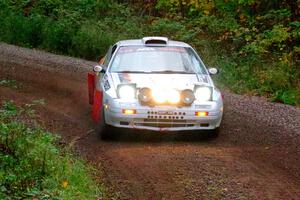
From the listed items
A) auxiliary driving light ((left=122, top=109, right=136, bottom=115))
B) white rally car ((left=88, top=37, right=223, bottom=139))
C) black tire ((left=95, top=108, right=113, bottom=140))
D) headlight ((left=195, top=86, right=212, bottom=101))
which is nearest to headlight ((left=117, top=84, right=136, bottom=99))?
white rally car ((left=88, top=37, right=223, bottom=139))

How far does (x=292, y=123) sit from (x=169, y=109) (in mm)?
3524

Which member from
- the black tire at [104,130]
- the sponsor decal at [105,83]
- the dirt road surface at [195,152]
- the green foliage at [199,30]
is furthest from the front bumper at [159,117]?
the green foliage at [199,30]

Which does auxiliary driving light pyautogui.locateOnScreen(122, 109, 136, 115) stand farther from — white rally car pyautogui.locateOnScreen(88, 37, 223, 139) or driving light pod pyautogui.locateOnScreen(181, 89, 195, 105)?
driving light pod pyautogui.locateOnScreen(181, 89, 195, 105)

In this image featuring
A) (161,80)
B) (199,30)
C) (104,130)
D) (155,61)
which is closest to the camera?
(104,130)

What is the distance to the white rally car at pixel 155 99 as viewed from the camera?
9883 mm

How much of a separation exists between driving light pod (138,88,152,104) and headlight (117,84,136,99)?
158 millimetres

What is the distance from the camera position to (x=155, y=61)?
11.1 metres

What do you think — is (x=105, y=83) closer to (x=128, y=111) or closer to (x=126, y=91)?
(x=126, y=91)

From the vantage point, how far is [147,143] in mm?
10070

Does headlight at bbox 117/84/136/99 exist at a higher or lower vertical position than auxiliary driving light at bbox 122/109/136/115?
higher

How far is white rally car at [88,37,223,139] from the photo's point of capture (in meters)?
9.88

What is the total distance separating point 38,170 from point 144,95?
292 centimetres

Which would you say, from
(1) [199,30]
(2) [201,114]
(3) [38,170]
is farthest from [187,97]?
(1) [199,30]

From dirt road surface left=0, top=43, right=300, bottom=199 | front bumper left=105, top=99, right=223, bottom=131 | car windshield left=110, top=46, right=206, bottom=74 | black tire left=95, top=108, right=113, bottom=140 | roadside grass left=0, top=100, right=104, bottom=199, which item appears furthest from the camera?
car windshield left=110, top=46, right=206, bottom=74
